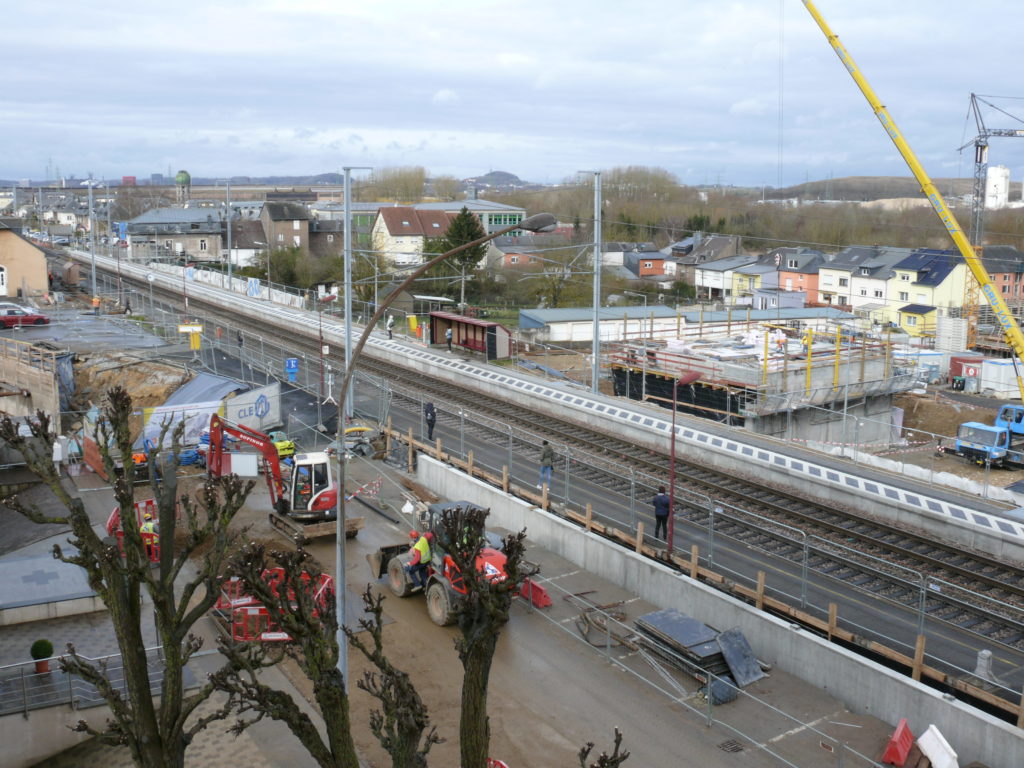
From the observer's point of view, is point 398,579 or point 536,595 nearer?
point 536,595

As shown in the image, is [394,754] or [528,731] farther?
[528,731]

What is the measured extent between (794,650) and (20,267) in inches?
2118

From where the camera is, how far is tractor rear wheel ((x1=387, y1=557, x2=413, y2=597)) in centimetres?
1559

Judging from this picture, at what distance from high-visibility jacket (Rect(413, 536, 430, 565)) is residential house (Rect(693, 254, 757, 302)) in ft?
196

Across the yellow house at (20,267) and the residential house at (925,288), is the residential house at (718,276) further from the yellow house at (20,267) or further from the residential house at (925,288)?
the yellow house at (20,267)

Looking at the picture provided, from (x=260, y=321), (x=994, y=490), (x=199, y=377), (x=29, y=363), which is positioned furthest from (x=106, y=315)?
(x=994, y=490)

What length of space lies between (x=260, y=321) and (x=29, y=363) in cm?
1761

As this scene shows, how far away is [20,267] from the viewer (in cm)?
5397

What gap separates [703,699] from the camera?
40.7 ft

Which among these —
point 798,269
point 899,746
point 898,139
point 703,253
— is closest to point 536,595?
point 899,746

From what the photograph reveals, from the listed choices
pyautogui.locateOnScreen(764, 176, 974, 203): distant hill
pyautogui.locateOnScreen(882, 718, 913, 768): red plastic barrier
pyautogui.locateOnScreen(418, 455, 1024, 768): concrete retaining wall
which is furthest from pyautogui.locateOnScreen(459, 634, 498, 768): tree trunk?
pyautogui.locateOnScreen(764, 176, 974, 203): distant hill

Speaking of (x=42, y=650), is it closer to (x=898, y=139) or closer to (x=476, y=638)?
(x=476, y=638)

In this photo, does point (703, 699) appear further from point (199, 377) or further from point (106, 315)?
point (106, 315)

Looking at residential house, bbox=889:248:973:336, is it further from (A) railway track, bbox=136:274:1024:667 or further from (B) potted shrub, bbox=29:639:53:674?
(B) potted shrub, bbox=29:639:53:674
